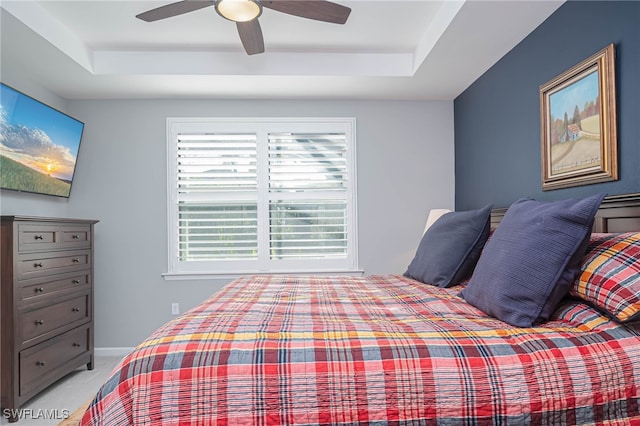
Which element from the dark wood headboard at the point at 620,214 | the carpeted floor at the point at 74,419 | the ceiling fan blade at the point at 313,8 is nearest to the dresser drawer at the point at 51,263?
the carpeted floor at the point at 74,419

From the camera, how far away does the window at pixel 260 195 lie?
3.98m

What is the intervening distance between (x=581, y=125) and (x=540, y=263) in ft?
3.67

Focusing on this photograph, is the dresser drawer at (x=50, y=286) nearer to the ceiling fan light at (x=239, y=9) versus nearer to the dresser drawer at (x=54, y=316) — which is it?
the dresser drawer at (x=54, y=316)

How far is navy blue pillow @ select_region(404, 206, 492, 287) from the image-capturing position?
2355 mm

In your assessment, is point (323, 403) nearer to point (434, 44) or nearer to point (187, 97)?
point (434, 44)

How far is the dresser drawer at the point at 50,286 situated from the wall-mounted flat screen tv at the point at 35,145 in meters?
0.72

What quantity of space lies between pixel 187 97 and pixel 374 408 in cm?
350

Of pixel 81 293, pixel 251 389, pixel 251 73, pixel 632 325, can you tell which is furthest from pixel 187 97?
pixel 632 325

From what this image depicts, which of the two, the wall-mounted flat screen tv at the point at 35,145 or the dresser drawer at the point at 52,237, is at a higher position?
the wall-mounted flat screen tv at the point at 35,145

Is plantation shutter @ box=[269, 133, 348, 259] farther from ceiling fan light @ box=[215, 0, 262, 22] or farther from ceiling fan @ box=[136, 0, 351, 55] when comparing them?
ceiling fan light @ box=[215, 0, 262, 22]

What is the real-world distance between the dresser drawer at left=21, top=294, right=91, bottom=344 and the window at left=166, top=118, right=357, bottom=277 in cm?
80

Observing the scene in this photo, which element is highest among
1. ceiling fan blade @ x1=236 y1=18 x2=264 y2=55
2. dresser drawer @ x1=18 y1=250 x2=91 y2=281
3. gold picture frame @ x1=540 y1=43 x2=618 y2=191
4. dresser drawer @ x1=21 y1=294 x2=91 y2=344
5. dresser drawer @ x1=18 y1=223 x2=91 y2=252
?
ceiling fan blade @ x1=236 y1=18 x2=264 y2=55

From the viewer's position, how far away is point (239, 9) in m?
2.08

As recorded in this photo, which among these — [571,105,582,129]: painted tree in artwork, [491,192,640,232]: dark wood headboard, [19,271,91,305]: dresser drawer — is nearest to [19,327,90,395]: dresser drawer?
[19,271,91,305]: dresser drawer
